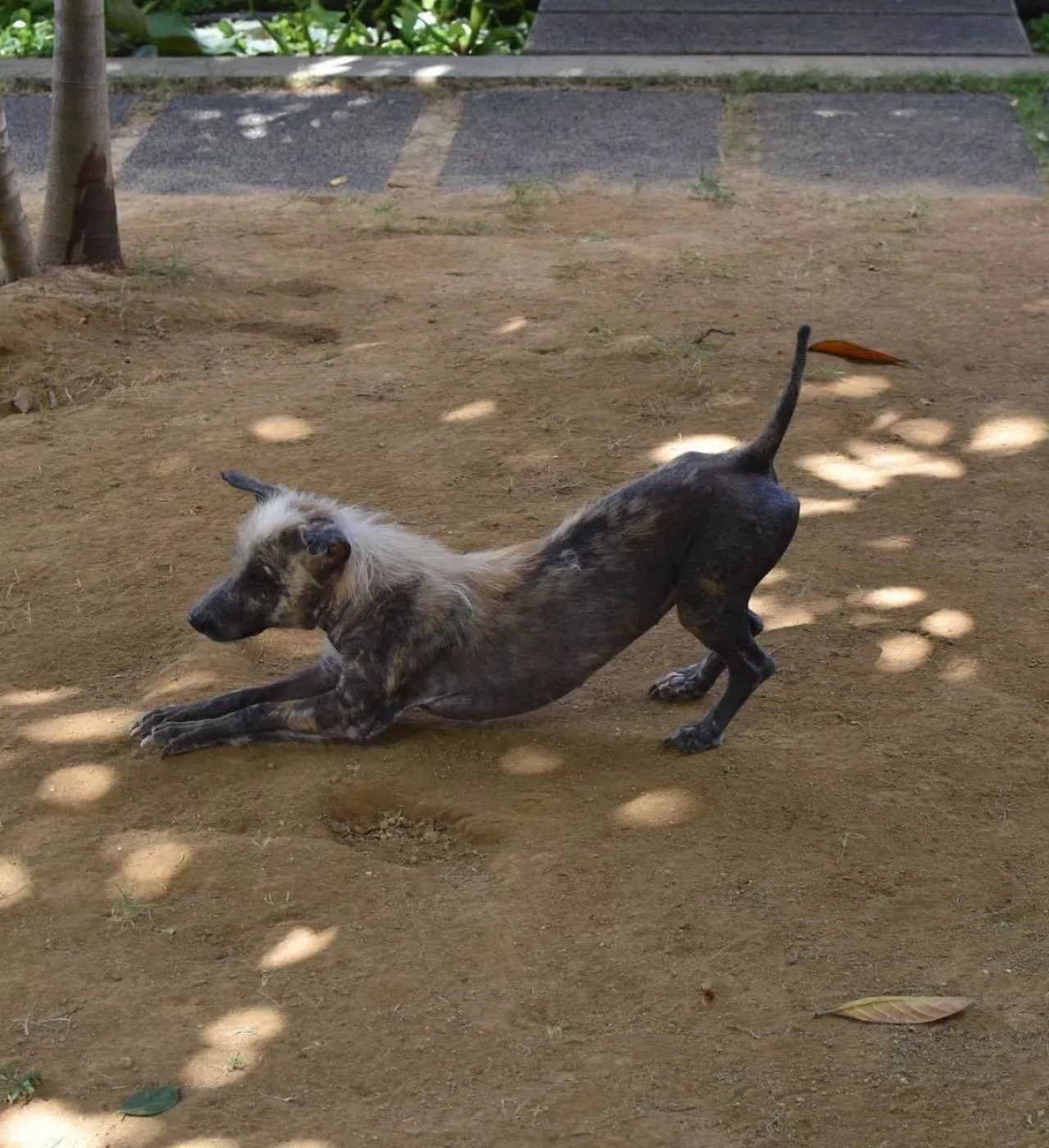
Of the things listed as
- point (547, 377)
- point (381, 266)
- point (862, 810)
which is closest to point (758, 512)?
point (862, 810)

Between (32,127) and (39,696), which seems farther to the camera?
(32,127)

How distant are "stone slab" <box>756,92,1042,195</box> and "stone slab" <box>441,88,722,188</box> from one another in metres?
0.47

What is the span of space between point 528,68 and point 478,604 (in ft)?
25.4

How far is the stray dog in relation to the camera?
15.6 ft

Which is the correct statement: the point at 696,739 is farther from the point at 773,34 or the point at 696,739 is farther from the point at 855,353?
the point at 773,34

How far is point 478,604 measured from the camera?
493 cm

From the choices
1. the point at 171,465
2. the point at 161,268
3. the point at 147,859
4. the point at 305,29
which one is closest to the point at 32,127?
the point at 305,29

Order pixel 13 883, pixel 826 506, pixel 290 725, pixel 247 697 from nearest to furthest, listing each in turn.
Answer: pixel 13 883 → pixel 290 725 → pixel 247 697 → pixel 826 506

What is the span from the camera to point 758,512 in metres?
4.68

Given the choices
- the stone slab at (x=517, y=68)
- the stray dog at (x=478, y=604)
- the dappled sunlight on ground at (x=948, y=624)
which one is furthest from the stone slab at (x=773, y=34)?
the stray dog at (x=478, y=604)

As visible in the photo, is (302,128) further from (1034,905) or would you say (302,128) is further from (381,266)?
(1034,905)

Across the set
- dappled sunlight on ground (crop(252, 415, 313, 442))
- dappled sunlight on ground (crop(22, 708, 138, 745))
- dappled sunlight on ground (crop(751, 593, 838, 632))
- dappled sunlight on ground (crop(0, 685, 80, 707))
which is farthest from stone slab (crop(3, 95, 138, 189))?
dappled sunlight on ground (crop(751, 593, 838, 632))

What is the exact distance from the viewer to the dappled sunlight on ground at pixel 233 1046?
3.73 meters

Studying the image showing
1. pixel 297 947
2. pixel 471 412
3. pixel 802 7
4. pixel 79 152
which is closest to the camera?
pixel 297 947
